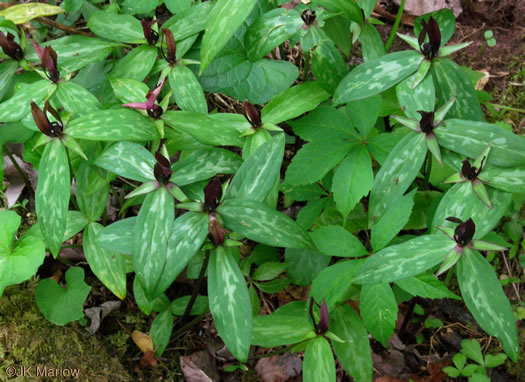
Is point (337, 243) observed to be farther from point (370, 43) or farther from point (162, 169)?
point (370, 43)

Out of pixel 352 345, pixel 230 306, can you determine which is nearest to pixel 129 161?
pixel 230 306

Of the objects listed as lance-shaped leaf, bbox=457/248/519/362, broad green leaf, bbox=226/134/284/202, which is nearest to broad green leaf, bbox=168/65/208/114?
broad green leaf, bbox=226/134/284/202

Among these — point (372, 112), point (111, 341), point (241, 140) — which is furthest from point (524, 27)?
point (111, 341)

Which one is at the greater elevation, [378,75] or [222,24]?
[222,24]

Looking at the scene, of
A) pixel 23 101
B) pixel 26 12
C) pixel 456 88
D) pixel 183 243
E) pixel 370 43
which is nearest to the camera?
pixel 183 243

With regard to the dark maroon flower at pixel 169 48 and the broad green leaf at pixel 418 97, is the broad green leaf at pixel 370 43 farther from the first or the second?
the dark maroon flower at pixel 169 48

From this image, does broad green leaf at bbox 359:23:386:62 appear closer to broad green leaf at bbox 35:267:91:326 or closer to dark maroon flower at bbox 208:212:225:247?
dark maroon flower at bbox 208:212:225:247
